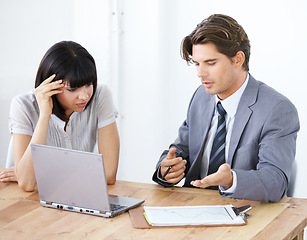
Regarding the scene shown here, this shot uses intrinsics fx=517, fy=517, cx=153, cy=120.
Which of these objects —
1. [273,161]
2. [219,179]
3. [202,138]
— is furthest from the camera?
[202,138]

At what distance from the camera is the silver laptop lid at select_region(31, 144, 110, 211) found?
1.87 metres

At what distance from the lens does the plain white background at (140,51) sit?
379cm

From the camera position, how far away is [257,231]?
1.74 m

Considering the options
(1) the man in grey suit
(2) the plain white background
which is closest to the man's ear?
(1) the man in grey suit

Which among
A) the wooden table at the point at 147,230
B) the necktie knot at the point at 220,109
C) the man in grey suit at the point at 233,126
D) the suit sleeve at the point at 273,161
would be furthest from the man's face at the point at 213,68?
the wooden table at the point at 147,230

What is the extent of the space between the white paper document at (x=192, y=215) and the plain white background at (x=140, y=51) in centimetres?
200

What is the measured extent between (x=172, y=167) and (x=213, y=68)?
1.57ft

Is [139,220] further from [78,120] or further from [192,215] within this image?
[78,120]

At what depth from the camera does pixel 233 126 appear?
2.31 metres

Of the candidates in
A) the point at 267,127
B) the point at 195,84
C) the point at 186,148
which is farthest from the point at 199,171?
the point at 195,84

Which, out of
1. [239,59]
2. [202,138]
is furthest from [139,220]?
[239,59]

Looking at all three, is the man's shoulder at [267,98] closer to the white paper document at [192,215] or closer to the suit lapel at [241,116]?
the suit lapel at [241,116]

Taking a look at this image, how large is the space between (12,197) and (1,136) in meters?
2.24

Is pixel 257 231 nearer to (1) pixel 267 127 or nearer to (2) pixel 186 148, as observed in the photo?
(1) pixel 267 127
